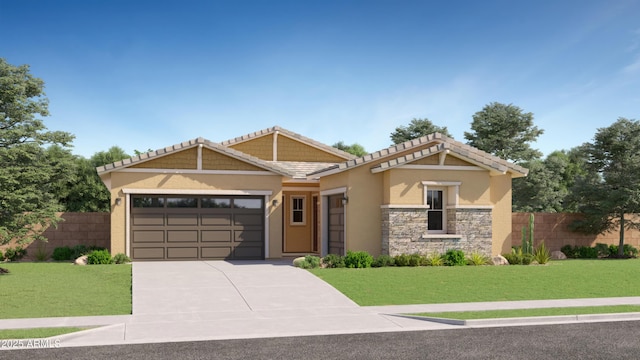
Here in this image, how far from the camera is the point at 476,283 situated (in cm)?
1694

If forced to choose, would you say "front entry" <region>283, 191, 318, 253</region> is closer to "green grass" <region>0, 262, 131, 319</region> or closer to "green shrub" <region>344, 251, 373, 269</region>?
"green shrub" <region>344, 251, 373, 269</region>

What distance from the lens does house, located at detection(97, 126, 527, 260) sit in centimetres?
2152

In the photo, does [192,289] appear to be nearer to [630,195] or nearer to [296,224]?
[296,224]

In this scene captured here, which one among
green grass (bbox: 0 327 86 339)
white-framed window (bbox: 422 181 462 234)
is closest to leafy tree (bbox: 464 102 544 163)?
white-framed window (bbox: 422 181 462 234)

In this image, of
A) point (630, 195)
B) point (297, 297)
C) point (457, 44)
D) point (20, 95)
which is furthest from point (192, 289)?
point (630, 195)

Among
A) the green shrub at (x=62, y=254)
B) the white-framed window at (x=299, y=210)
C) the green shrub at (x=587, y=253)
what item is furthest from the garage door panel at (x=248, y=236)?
the green shrub at (x=587, y=253)

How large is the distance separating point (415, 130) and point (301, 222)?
21.6 metres

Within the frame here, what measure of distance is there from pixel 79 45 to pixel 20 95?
9.21 feet

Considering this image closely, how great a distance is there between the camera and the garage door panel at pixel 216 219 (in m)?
23.3

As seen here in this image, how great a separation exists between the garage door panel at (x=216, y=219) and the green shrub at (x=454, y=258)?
811 centimetres

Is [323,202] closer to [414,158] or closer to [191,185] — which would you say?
[414,158]

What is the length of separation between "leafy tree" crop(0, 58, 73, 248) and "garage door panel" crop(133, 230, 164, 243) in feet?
10.7

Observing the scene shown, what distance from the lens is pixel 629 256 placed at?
2791 centimetres

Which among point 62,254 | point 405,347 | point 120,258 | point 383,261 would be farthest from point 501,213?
point 62,254
